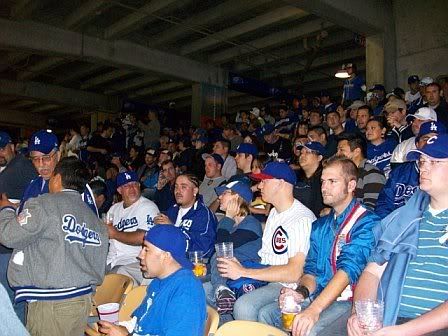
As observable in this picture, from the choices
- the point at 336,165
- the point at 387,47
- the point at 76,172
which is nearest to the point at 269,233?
the point at 336,165

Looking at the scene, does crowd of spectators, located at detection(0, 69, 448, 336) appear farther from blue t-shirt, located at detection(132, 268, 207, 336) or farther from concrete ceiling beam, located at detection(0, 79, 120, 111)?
concrete ceiling beam, located at detection(0, 79, 120, 111)

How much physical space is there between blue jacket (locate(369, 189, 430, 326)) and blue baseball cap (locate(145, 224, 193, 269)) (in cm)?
99

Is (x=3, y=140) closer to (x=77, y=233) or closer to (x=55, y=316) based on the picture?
(x=77, y=233)

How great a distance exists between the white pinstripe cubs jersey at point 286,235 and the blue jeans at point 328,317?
0.94 feet

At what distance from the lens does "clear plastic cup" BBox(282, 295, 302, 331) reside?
270cm

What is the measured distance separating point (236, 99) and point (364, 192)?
16.1 metres

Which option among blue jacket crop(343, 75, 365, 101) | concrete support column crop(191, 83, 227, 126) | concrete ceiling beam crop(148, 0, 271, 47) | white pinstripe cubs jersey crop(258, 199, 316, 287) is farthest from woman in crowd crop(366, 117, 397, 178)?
concrete support column crop(191, 83, 227, 126)

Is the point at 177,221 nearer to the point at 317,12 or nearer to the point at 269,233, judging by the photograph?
the point at 269,233

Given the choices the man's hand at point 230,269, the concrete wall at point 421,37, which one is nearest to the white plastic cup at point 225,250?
the man's hand at point 230,269

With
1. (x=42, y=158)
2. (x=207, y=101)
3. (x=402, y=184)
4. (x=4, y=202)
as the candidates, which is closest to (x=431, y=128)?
(x=402, y=184)

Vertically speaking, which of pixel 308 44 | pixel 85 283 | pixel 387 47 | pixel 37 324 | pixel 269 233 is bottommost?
pixel 37 324

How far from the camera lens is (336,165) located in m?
3.10

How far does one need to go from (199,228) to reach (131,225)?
2.94 feet

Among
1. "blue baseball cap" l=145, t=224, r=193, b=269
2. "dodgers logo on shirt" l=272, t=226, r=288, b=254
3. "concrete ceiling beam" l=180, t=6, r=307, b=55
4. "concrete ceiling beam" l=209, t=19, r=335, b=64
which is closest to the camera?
"blue baseball cap" l=145, t=224, r=193, b=269
